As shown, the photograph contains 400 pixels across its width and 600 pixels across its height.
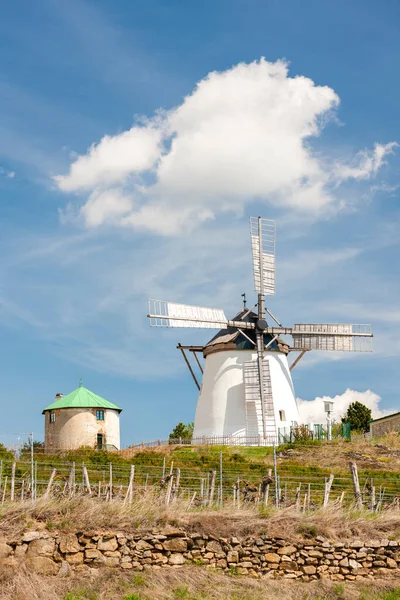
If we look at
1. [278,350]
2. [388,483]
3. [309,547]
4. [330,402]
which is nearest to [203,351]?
[278,350]

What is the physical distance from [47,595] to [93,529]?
170 centimetres

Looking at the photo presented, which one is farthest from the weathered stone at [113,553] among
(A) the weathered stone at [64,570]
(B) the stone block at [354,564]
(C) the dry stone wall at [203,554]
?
(B) the stone block at [354,564]

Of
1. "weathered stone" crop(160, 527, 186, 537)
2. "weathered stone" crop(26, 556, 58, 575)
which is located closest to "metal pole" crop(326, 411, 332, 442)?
"weathered stone" crop(160, 527, 186, 537)

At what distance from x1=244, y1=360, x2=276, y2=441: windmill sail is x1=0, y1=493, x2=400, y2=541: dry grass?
22617 mm

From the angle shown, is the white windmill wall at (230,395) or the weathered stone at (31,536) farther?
the white windmill wall at (230,395)

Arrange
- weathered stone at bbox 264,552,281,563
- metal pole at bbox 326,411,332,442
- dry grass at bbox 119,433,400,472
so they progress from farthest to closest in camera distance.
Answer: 1. metal pole at bbox 326,411,332,442
2. dry grass at bbox 119,433,400,472
3. weathered stone at bbox 264,552,281,563

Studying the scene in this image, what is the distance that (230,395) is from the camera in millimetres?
41406

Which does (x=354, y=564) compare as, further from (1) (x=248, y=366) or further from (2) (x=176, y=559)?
(1) (x=248, y=366)

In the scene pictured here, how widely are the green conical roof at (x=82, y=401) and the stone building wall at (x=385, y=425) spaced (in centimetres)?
1576

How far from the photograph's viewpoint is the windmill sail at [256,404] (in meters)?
40.6

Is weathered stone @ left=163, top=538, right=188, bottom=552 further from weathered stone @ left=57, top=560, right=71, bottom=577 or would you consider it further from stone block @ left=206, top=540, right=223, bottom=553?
weathered stone @ left=57, top=560, right=71, bottom=577

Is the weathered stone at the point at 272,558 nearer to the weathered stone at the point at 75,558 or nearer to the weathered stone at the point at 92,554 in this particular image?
the weathered stone at the point at 92,554

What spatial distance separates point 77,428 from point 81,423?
379mm

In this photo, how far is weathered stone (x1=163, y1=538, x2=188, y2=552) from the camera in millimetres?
15422
